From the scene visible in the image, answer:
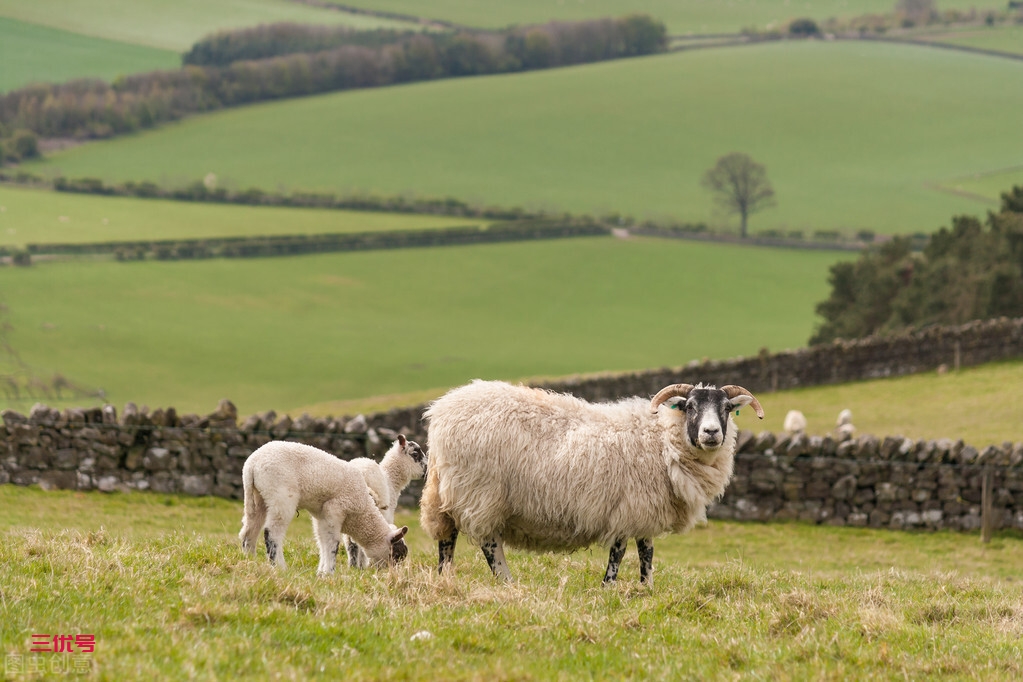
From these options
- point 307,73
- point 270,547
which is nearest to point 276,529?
point 270,547

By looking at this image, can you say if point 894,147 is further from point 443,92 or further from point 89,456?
point 89,456

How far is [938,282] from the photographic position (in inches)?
1606

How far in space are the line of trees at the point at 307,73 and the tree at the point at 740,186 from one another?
1690 inches

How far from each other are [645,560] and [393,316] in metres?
60.0

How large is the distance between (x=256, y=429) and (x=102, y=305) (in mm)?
53055

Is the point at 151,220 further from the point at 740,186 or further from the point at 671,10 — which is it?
the point at 671,10

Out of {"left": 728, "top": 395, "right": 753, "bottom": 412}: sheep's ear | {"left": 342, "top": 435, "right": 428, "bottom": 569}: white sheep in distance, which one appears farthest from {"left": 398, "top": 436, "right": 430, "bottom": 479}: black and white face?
{"left": 728, "top": 395, "right": 753, "bottom": 412}: sheep's ear

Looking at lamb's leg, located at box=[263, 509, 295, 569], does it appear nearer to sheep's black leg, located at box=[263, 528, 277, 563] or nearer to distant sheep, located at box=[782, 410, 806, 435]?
sheep's black leg, located at box=[263, 528, 277, 563]

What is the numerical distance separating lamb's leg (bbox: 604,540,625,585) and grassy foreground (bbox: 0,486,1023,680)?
0.14 metres

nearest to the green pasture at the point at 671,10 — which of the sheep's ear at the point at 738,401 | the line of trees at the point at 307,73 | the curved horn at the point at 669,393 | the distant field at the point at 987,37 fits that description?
the line of trees at the point at 307,73

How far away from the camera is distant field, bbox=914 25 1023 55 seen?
136m

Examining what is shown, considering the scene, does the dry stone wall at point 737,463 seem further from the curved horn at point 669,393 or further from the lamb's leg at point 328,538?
the curved horn at point 669,393

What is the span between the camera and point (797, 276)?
77125 millimetres

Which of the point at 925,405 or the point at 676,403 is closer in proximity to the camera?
the point at 676,403
